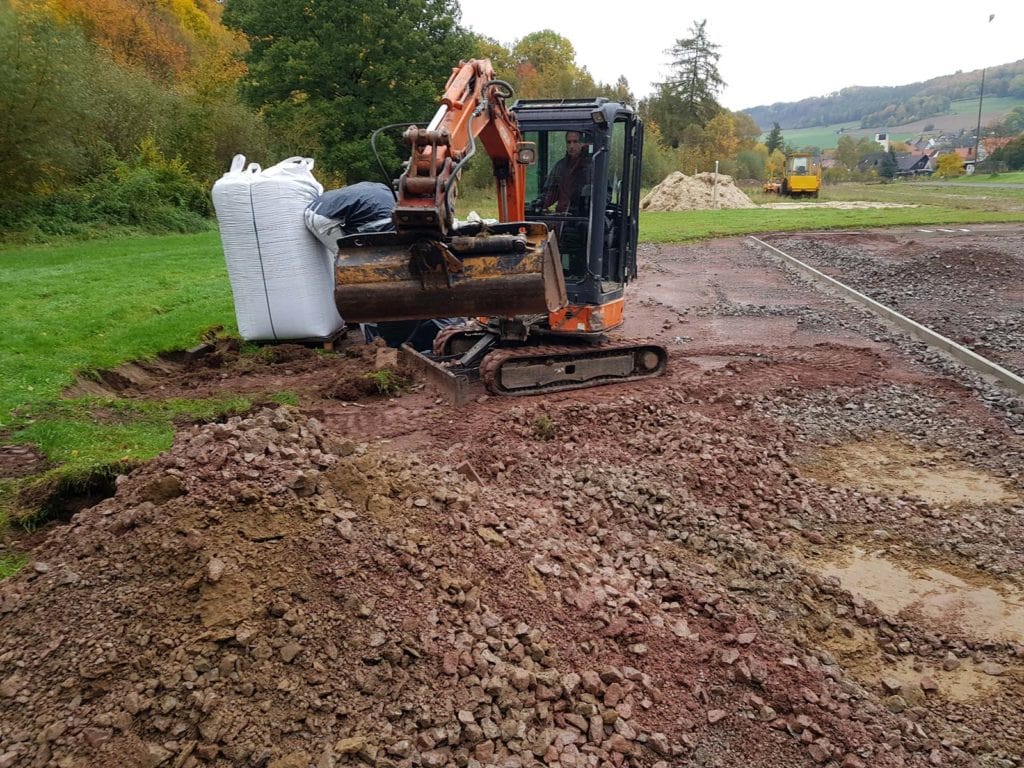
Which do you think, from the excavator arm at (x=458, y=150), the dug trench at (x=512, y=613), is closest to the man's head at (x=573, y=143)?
the excavator arm at (x=458, y=150)

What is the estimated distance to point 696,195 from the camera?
1471 inches

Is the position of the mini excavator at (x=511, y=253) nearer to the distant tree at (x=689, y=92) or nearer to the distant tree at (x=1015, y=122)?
the distant tree at (x=689, y=92)

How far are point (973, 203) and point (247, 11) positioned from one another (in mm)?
31611

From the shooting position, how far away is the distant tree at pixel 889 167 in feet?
259

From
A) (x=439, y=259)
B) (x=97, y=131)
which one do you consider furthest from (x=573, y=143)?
(x=97, y=131)


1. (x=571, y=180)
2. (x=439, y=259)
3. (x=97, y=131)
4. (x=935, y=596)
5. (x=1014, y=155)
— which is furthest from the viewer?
(x=1014, y=155)

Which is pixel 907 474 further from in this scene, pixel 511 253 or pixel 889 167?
pixel 889 167

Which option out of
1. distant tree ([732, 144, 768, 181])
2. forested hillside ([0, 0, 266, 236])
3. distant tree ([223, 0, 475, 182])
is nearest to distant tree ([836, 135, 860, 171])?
distant tree ([732, 144, 768, 181])

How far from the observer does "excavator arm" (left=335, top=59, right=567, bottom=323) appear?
16.6ft

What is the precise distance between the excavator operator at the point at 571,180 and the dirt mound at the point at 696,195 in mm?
30536

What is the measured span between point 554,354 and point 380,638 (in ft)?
14.6

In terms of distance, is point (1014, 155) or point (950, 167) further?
point (950, 167)

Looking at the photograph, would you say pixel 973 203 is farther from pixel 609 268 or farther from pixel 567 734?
pixel 567 734

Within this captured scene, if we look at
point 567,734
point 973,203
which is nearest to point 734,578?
point 567,734
